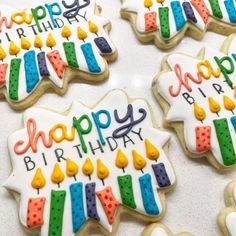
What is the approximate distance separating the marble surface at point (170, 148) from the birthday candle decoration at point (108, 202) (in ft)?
0.24

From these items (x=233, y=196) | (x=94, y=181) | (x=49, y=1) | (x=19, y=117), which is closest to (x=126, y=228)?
(x=94, y=181)

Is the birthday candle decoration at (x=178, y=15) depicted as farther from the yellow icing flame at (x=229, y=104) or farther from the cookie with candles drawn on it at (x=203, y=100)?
the yellow icing flame at (x=229, y=104)

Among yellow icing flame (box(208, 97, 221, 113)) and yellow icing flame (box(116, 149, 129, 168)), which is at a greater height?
yellow icing flame (box(208, 97, 221, 113))

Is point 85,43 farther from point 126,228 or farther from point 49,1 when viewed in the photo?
point 126,228

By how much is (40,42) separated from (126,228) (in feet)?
2.35

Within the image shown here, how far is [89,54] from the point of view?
1.43 meters

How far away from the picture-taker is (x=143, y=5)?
1.54m

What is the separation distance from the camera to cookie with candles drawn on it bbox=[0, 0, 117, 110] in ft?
4.56

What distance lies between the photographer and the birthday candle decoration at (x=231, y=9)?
152 cm

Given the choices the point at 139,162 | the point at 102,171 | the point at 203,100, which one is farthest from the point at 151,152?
the point at 203,100

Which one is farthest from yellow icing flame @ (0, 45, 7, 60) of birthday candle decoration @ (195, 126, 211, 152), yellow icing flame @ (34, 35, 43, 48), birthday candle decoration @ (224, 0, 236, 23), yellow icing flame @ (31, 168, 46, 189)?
birthday candle decoration @ (224, 0, 236, 23)

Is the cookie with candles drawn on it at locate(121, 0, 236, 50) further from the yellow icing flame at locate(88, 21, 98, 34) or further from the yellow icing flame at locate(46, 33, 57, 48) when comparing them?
the yellow icing flame at locate(46, 33, 57, 48)

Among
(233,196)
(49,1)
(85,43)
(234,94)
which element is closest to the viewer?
(233,196)

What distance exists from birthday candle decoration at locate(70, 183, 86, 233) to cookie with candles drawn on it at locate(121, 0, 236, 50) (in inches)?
25.0
